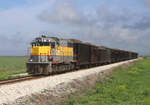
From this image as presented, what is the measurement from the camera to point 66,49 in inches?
847

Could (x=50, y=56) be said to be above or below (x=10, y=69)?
above

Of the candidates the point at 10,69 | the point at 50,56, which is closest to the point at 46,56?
the point at 50,56

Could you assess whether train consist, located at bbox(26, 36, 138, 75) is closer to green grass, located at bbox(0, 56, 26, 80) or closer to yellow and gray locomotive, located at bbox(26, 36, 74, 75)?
yellow and gray locomotive, located at bbox(26, 36, 74, 75)

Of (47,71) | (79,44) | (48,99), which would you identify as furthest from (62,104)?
(79,44)

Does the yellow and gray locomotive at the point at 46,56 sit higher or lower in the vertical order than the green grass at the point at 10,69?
higher

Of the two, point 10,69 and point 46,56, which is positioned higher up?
point 46,56

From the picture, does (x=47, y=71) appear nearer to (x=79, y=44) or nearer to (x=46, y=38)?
(x=46, y=38)

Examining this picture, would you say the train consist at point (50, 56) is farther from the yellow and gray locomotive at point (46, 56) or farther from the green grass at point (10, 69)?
the green grass at point (10, 69)

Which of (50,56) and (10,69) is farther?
(10,69)

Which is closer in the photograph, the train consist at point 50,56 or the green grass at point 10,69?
the train consist at point 50,56

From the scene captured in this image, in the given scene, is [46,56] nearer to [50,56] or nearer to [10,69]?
[50,56]

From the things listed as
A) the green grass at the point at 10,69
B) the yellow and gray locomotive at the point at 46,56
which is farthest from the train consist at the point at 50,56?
the green grass at the point at 10,69

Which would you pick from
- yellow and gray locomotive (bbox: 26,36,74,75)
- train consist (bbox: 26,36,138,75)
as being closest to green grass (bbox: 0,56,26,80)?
yellow and gray locomotive (bbox: 26,36,74,75)

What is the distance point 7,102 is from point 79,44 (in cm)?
1770
